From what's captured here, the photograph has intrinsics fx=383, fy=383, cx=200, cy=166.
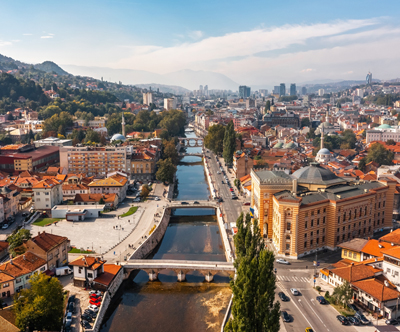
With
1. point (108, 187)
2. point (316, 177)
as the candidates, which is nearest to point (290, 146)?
point (108, 187)

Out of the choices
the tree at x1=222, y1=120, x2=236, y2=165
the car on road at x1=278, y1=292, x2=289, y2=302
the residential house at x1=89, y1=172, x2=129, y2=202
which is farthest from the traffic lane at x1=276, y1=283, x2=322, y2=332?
the tree at x1=222, y1=120, x2=236, y2=165

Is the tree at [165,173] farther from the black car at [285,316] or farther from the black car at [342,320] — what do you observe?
the black car at [342,320]

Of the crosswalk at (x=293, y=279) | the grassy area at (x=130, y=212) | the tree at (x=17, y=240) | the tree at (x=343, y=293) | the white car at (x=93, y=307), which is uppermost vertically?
the tree at (x=17, y=240)

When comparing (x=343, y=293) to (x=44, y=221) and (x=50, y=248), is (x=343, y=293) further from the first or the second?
(x=44, y=221)

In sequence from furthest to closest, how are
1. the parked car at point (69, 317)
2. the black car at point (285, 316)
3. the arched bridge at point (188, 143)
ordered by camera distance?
the arched bridge at point (188, 143) < the parked car at point (69, 317) < the black car at point (285, 316)

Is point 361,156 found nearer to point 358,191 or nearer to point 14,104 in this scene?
point 358,191

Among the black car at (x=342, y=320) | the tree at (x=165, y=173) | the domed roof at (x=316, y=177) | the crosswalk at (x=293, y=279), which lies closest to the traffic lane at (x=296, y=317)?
the black car at (x=342, y=320)
